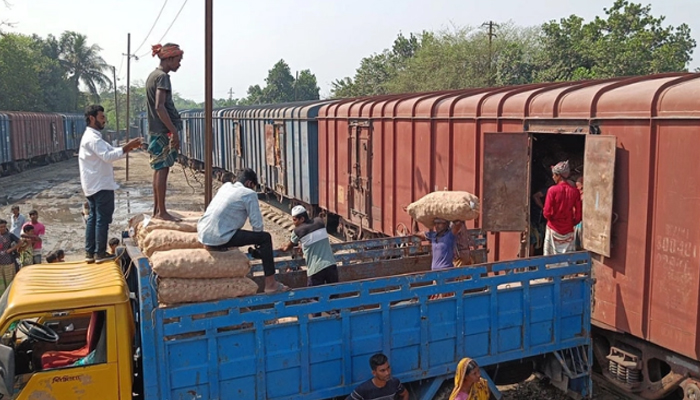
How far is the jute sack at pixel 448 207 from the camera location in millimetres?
7117

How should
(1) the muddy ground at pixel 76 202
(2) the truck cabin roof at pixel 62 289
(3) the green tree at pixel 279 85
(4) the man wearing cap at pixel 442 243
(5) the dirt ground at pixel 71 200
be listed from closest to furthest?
(2) the truck cabin roof at pixel 62 289 → (4) the man wearing cap at pixel 442 243 → (1) the muddy ground at pixel 76 202 → (5) the dirt ground at pixel 71 200 → (3) the green tree at pixel 279 85

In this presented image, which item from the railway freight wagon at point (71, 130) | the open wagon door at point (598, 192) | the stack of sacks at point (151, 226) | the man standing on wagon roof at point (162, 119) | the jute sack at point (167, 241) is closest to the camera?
the jute sack at point (167, 241)

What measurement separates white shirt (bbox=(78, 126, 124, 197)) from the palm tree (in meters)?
68.2

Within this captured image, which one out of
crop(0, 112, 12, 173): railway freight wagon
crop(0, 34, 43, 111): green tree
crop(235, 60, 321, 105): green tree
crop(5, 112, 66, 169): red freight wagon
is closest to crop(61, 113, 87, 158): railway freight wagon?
crop(5, 112, 66, 169): red freight wagon

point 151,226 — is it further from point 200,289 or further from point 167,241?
point 200,289

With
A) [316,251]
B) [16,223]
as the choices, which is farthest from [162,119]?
[16,223]

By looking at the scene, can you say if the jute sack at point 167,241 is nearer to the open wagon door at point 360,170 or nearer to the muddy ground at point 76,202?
the muddy ground at point 76,202

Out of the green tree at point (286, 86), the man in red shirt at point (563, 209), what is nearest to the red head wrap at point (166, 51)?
the man in red shirt at point (563, 209)

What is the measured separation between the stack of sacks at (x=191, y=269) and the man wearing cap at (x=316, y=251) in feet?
4.47

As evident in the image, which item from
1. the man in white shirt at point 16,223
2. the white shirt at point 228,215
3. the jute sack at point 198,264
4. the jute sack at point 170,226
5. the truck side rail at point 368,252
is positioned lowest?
the man in white shirt at point 16,223

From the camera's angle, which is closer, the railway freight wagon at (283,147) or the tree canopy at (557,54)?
the railway freight wagon at (283,147)

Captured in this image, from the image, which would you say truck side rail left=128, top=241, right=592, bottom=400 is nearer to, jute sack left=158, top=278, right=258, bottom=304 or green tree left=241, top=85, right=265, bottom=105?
jute sack left=158, top=278, right=258, bottom=304

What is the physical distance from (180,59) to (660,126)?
4595mm

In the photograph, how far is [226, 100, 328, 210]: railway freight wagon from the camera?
53.6 feet
